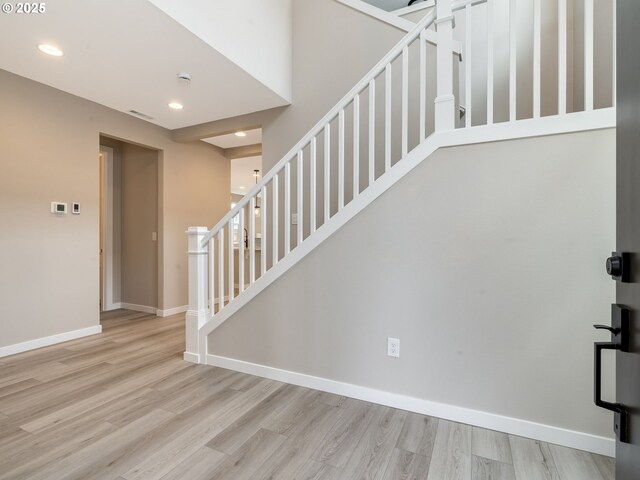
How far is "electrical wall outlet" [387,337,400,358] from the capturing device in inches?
83.0

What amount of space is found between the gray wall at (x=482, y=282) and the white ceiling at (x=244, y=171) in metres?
5.03

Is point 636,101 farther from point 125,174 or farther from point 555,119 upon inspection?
point 125,174

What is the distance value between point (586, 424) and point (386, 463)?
1061mm

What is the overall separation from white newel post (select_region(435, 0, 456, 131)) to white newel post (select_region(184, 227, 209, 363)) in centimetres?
210

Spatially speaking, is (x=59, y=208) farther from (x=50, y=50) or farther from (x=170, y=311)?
(x=170, y=311)

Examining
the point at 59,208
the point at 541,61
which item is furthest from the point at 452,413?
the point at 59,208

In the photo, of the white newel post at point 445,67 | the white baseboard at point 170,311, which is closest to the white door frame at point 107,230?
the white baseboard at point 170,311

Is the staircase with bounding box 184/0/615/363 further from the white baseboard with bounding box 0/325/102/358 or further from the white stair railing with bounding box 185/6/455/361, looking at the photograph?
the white baseboard with bounding box 0/325/102/358

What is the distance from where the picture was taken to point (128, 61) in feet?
8.94

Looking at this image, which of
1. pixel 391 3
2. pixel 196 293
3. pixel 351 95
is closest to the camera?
pixel 351 95

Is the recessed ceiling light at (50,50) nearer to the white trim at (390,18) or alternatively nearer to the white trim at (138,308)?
the white trim at (390,18)

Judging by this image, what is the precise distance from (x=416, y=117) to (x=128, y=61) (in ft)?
8.35

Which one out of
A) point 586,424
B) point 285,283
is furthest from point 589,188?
point 285,283

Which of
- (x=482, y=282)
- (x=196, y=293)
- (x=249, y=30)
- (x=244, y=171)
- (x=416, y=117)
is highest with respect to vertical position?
(x=249, y=30)
